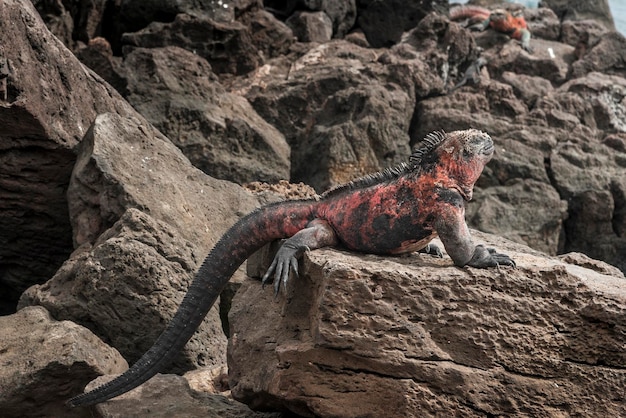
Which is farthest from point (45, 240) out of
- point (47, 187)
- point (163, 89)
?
point (163, 89)

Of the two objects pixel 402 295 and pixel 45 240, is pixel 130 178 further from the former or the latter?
pixel 402 295

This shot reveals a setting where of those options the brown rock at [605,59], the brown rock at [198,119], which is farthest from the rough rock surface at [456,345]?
the brown rock at [605,59]

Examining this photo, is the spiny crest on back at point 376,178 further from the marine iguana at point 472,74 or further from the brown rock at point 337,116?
the marine iguana at point 472,74

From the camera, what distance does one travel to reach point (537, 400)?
10.3 feet

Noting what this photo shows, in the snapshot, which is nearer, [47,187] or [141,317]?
[141,317]

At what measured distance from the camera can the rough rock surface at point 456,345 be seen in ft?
10.1

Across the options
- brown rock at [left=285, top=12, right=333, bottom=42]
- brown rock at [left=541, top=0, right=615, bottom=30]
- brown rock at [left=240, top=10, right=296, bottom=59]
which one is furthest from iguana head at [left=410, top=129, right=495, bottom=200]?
brown rock at [left=541, top=0, right=615, bottom=30]

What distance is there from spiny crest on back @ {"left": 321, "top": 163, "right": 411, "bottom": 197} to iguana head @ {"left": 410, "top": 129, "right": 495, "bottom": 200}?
86mm

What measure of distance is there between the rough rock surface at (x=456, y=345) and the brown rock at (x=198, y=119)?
17.0ft

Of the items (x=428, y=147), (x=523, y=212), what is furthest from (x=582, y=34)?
(x=428, y=147)

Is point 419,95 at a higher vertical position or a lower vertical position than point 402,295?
higher

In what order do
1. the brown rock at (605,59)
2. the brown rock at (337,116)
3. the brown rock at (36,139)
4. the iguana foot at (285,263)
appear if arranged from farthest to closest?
1. the brown rock at (605,59)
2. the brown rock at (337,116)
3. the brown rock at (36,139)
4. the iguana foot at (285,263)

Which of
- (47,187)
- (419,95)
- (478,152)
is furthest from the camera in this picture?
(419,95)

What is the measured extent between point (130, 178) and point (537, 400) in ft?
11.0
